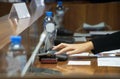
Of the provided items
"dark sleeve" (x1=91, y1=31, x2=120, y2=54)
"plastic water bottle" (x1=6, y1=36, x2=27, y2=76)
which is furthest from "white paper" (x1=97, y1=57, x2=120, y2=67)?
"plastic water bottle" (x1=6, y1=36, x2=27, y2=76)

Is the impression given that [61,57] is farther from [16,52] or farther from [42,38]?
[16,52]

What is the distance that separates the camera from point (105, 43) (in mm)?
1711

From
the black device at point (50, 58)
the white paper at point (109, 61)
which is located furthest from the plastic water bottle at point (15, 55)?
the white paper at point (109, 61)

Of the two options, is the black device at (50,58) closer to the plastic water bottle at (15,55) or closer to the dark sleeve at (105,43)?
the dark sleeve at (105,43)

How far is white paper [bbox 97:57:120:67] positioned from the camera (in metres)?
1.67

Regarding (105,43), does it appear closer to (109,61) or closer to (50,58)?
(109,61)

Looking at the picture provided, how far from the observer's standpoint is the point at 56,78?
Result: 0.56m

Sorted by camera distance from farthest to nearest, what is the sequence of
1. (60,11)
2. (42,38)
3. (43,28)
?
(60,11), (43,28), (42,38)

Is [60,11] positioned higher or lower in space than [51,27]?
lower

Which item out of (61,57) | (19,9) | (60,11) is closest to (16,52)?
(61,57)

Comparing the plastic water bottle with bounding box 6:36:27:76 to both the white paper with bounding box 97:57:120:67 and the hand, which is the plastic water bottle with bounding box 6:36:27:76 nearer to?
the hand

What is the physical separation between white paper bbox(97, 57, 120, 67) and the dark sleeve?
0.08 metres

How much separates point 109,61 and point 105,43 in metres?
0.13

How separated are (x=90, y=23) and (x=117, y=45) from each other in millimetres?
2503
